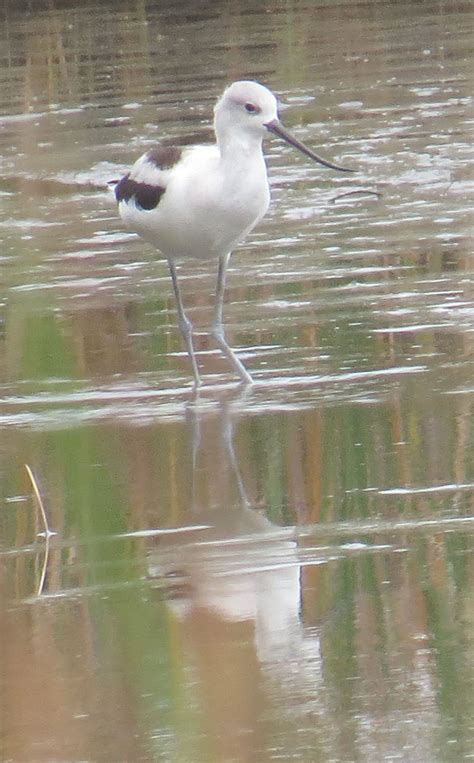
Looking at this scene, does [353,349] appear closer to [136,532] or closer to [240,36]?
[136,532]

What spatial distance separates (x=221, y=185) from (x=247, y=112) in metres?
0.33

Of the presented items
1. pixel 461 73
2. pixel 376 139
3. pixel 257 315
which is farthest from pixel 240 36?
pixel 257 315

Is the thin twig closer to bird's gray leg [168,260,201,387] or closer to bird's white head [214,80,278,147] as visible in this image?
bird's gray leg [168,260,201,387]

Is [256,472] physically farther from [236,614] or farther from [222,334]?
[222,334]

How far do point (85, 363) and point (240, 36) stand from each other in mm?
13040

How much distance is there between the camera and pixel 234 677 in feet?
14.3

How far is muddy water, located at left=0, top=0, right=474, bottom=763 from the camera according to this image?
4219mm

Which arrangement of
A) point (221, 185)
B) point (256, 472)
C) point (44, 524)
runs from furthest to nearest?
point (221, 185) < point (256, 472) < point (44, 524)

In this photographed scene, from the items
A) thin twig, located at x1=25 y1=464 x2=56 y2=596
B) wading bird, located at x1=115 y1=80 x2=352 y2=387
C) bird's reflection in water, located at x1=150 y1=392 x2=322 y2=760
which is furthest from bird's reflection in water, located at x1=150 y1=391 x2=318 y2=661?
wading bird, located at x1=115 y1=80 x2=352 y2=387

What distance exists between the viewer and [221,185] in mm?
7531

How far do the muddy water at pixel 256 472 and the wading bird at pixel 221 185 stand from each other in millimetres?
508

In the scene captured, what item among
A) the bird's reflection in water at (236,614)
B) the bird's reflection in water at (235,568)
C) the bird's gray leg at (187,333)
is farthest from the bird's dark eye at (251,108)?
the bird's reflection in water at (236,614)

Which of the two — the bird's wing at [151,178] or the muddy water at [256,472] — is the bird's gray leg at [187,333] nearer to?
the muddy water at [256,472]

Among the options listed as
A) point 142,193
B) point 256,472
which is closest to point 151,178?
point 142,193
